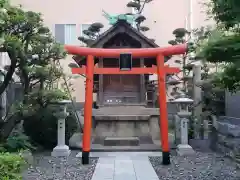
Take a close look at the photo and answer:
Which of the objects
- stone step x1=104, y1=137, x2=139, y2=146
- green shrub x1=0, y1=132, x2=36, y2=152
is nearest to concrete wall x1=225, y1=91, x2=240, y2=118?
stone step x1=104, y1=137, x2=139, y2=146

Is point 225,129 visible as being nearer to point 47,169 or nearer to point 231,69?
point 231,69

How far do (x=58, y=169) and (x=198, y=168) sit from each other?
3549mm

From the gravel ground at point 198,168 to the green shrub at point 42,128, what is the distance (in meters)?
3.75

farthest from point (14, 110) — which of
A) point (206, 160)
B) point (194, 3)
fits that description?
point (194, 3)

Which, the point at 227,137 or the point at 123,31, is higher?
the point at 123,31

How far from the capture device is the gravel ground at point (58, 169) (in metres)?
7.52

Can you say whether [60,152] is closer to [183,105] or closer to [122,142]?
[122,142]

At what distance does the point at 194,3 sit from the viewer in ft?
63.1

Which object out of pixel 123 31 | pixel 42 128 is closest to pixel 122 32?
pixel 123 31

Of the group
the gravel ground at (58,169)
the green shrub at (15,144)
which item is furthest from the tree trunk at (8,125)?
the gravel ground at (58,169)

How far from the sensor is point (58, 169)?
842 centimetres

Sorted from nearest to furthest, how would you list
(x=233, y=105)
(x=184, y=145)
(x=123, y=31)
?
1. (x=184, y=145)
2. (x=233, y=105)
3. (x=123, y=31)

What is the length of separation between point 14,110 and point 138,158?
4.09 meters

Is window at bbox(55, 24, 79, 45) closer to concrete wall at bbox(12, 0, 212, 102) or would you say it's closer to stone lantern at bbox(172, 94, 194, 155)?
concrete wall at bbox(12, 0, 212, 102)
